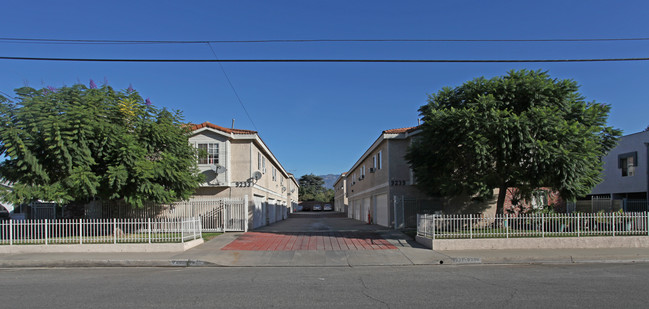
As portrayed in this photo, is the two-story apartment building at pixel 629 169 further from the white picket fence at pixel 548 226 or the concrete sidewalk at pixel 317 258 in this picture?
the concrete sidewalk at pixel 317 258

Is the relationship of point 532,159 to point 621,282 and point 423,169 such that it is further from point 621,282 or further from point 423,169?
point 621,282

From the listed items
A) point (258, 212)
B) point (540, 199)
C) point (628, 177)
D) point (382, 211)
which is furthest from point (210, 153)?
point (628, 177)

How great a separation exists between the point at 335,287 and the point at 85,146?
10.9m

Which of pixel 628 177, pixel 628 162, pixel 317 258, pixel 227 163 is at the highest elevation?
pixel 227 163

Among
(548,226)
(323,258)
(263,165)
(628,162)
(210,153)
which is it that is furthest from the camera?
(628,162)

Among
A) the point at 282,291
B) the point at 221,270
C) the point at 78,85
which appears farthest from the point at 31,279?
the point at 78,85

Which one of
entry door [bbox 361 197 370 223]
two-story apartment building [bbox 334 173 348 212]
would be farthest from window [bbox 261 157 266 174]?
two-story apartment building [bbox 334 173 348 212]

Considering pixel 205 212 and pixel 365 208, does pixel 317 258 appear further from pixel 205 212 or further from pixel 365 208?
pixel 365 208

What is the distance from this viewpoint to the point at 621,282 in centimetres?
835

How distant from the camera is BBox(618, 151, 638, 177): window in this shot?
29.6 m

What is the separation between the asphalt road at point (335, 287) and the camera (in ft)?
22.0

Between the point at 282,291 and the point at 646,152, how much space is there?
30.1m

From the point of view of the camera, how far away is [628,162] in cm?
3036

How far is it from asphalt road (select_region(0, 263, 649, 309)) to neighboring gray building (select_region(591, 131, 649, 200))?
72.3 feet
